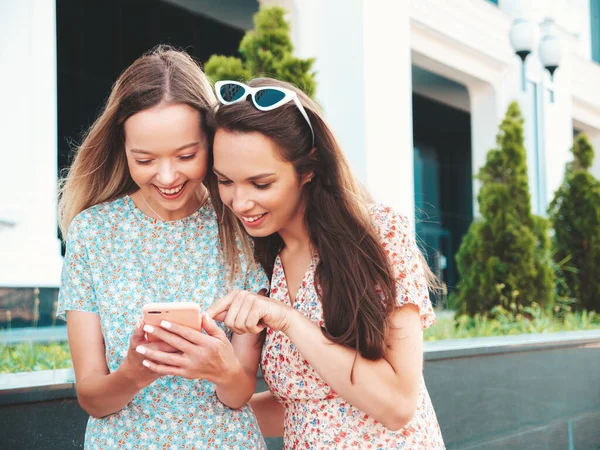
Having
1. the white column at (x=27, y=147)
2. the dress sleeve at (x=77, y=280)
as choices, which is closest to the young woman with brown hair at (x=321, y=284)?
the dress sleeve at (x=77, y=280)

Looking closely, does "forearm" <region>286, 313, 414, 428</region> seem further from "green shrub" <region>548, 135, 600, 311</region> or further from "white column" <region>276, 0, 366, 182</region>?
"green shrub" <region>548, 135, 600, 311</region>

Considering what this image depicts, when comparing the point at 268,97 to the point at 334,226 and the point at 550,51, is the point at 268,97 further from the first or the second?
the point at 550,51

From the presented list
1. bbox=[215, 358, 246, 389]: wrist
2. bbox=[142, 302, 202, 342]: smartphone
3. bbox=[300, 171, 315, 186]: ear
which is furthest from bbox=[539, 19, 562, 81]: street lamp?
bbox=[142, 302, 202, 342]: smartphone

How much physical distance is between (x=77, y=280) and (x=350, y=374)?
763mm

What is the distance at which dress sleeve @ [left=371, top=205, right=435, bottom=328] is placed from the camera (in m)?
2.17

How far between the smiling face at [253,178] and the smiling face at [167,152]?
75 mm

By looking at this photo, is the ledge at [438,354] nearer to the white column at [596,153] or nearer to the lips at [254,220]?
the lips at [254,220]

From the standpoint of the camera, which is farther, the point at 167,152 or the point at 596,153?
the point at 596,153

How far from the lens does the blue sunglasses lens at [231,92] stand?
2.18 m

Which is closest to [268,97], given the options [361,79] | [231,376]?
[231,376]

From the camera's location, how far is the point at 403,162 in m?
9.55

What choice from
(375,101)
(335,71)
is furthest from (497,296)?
(335,71)

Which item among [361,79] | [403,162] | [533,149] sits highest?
[361,79]

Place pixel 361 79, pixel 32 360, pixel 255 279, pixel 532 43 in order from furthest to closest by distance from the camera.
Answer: pixel 532 43 < pixel 361 79 < pixel 32 360 < pixel 255 279
